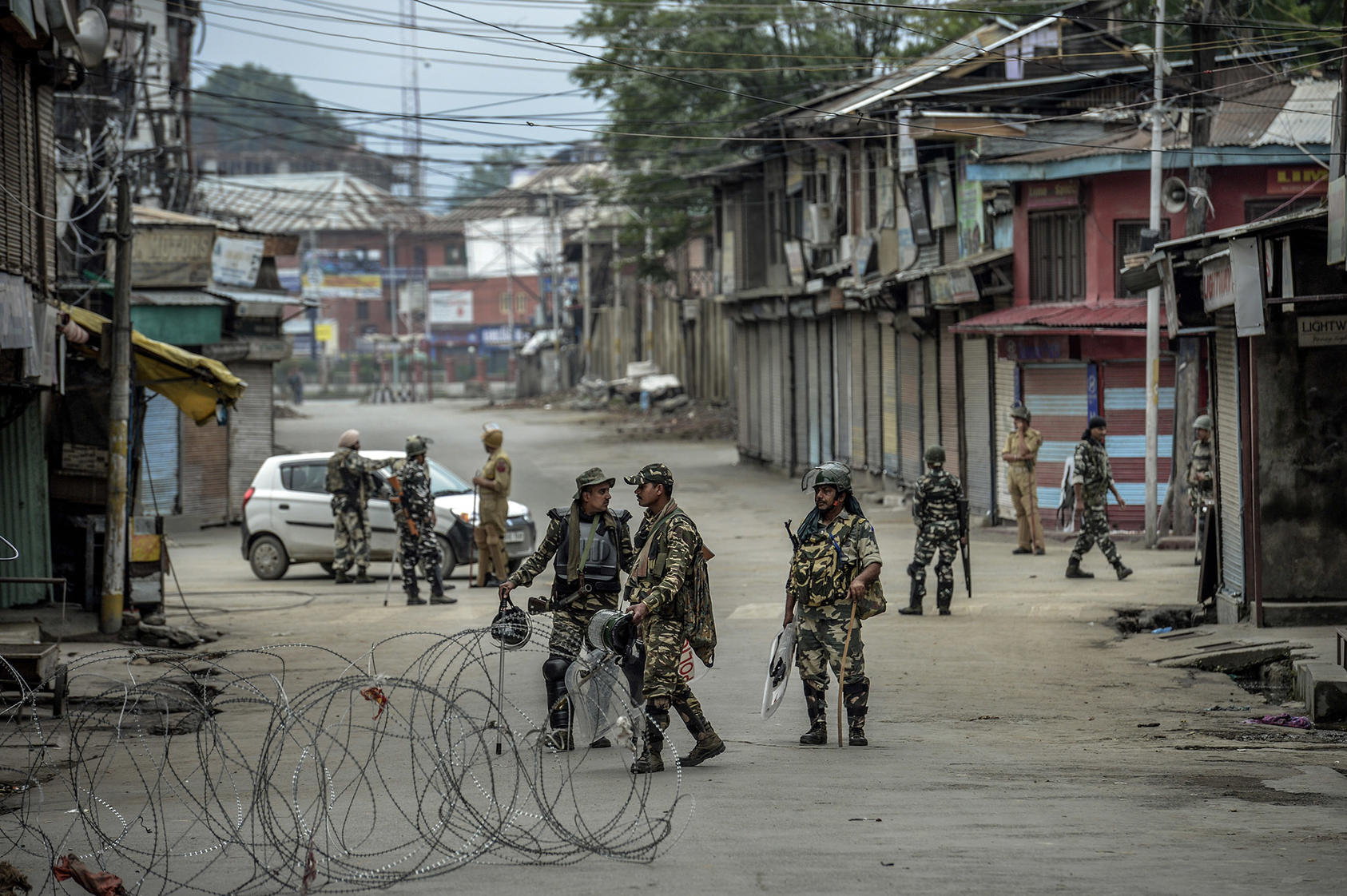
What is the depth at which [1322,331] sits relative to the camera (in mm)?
12961

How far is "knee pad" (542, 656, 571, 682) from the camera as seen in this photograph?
9.38m

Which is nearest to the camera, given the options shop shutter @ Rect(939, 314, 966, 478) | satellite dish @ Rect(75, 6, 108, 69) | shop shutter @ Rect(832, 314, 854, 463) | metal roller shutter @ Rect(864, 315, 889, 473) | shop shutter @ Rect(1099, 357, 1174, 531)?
satellite dish @ Rect(75, 6, 108, 69)

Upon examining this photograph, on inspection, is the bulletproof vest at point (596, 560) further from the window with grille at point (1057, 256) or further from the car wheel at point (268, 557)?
the window with grille at point (1057, 256)

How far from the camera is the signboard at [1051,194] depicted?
23656 mm

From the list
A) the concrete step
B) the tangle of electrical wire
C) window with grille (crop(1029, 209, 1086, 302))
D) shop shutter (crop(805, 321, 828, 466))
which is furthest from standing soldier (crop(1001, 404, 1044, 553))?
shop shutter (crop(805, 321, 828, 466))

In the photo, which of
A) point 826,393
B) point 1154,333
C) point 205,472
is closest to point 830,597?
point 1154,333

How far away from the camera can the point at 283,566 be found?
20.7 meters

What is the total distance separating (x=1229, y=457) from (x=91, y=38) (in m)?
11.5

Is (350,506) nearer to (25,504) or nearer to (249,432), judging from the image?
(25,504)

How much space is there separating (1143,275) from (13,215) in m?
11.0

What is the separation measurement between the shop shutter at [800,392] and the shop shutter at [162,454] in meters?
14.0

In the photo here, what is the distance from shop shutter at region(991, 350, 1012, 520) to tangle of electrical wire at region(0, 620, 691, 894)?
14.8 meters

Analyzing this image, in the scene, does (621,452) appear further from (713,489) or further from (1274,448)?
(1274,448)

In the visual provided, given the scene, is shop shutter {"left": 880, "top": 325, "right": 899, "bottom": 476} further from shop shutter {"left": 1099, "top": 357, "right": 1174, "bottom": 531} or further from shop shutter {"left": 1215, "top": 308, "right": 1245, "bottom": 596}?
shop shutter {"left": 1215, "top": 308, "right": 1245, "bottom": 596}
